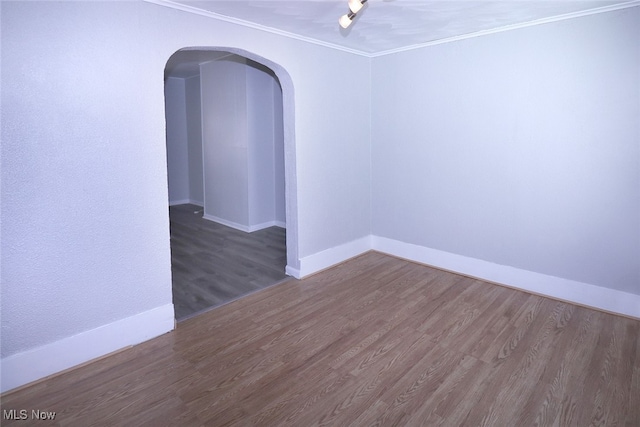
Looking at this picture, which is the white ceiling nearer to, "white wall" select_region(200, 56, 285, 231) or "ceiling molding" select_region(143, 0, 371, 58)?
"ceiling molding" select_region(143, 0, 371, 58)

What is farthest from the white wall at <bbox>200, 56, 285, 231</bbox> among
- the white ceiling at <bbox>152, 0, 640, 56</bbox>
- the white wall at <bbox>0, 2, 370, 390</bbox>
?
the white wall at <bbox>0, 2, 370, 390</bbox>

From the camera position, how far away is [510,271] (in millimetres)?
3480

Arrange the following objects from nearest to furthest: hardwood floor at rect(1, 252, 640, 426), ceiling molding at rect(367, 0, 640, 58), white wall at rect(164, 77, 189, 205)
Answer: hardwood floor at rect(1, 252, 640, 426), ceiling molding at rect(367, 0, 640, 58), white wall at rect(164, 77, 189, 205)

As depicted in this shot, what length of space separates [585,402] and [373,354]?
46.8 inches

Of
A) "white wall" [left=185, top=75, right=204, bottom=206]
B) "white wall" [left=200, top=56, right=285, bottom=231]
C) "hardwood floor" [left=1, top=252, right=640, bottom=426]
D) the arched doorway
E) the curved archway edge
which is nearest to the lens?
"hardwood floor" [left=1, top=252, right=640, bottom=426]

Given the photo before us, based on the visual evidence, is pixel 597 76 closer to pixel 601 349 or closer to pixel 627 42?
pixel 627 42

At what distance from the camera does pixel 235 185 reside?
570 cm

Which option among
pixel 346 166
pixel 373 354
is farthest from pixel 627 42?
pixel 373 354

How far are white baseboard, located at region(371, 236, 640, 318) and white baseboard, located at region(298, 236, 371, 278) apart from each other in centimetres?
27

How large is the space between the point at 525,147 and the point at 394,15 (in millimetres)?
1636

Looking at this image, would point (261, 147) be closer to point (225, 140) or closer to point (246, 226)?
Result: point (225, 140)

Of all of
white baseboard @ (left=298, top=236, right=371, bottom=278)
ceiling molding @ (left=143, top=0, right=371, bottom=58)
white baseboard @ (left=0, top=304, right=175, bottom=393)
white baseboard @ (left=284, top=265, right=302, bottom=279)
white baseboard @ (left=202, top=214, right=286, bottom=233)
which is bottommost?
Answer: white baseboard @ (left=0, top=304, right=175, bottom=393)

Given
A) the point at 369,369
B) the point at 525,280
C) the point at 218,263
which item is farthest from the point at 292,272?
the point at 525,280

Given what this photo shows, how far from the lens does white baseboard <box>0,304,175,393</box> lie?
211 cm
